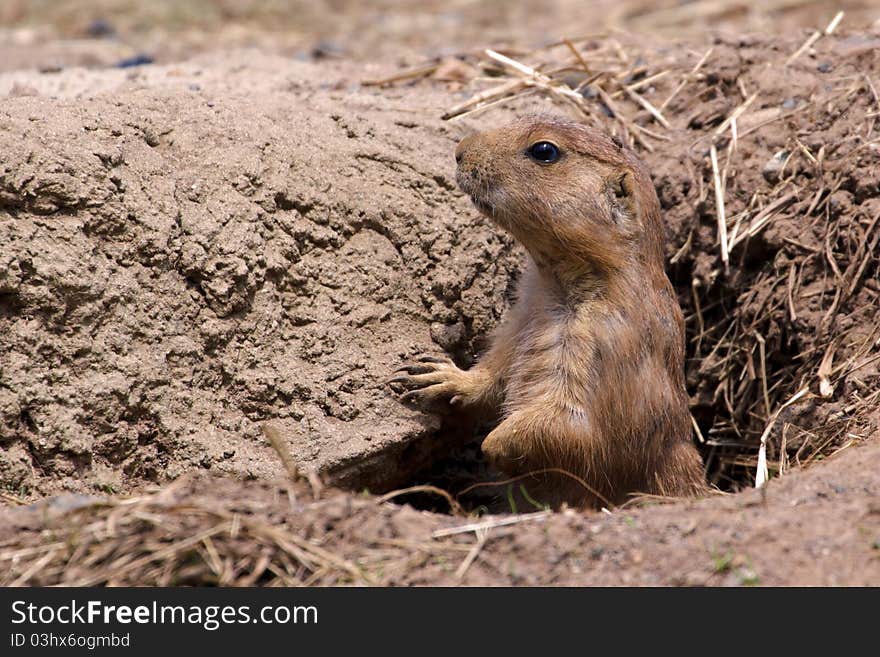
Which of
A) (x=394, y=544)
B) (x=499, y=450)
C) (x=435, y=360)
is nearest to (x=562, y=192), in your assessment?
(x=435, y=360)

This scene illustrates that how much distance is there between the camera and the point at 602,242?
5332 millimetres

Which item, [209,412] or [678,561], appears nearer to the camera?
[678,561]

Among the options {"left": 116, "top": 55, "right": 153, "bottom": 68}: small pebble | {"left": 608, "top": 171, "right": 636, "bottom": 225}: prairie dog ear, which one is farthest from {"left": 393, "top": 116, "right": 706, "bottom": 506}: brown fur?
{"left": 116, "top": 55, "right": 153, "bottom": 68}: small pebble

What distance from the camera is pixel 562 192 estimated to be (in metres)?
5.30

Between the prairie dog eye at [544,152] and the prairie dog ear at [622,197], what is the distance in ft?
1.01

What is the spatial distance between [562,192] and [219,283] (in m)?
1.73

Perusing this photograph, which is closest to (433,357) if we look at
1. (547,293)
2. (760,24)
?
(547,293)

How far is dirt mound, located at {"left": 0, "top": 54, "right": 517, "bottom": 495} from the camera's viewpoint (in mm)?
4777

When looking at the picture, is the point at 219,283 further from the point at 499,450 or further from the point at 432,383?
the point at 499,450

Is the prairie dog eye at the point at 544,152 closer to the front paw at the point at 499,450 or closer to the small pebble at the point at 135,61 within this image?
the front paw at the point at 499,450

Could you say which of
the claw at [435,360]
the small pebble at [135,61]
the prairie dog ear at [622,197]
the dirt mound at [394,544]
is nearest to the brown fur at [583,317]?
the prairie dog ear at [622,197]

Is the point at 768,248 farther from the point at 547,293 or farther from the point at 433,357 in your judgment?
the point at 433,357

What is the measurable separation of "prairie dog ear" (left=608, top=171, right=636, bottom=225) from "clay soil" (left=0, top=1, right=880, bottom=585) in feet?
3.01

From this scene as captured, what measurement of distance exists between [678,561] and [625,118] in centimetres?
388
